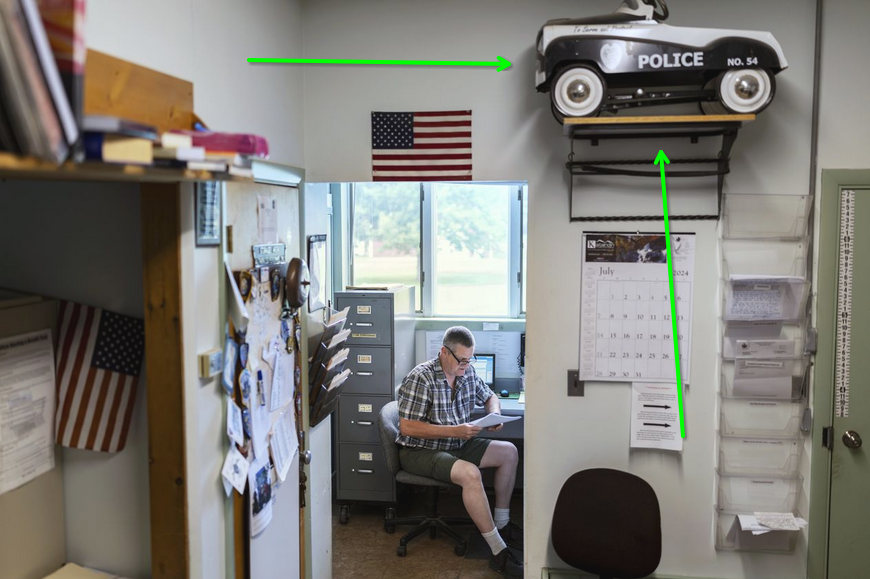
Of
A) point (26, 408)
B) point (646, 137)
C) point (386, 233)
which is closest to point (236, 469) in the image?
point (26, 408)

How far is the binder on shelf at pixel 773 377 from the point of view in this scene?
317cm

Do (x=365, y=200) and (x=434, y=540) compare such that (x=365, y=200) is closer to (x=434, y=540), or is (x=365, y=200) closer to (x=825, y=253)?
(x=434, y=540)

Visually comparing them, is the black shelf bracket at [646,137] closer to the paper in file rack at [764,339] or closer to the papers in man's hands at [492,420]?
the paper in file rack at [764,339]

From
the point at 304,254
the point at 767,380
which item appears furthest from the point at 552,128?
the point at 767,380

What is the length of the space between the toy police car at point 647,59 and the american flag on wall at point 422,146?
518 millimetres

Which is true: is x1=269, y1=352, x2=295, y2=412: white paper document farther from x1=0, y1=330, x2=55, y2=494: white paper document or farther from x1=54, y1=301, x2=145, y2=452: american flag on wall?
x1=0, y1=330, x2=55, y2=494: white paper document

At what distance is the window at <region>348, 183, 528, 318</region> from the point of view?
548cm

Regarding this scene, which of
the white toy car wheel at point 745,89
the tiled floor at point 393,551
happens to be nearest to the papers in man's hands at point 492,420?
the tiled floor at point 393,551

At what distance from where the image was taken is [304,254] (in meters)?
3.29

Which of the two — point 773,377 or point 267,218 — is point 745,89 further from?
point 267,218

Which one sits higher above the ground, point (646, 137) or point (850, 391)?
point (646, 137)

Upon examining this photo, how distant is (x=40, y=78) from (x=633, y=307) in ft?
8.50

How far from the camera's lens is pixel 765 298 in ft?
10.4

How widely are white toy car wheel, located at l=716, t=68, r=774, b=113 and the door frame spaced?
1.81 ft
